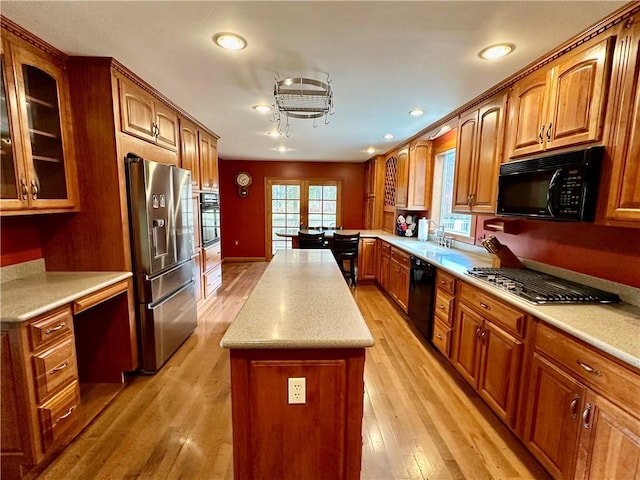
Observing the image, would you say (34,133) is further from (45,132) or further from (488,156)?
(488,156)

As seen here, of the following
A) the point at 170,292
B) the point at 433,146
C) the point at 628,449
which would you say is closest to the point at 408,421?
the point at 628,449

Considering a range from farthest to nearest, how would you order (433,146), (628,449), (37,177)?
(433,146)
(37,177)
(628,449)

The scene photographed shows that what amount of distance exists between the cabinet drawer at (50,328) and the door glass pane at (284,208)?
17.6 ft

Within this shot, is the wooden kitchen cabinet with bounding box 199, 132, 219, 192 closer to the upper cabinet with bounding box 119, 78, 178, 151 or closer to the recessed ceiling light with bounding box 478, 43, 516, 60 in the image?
the upper cabinet with bounding box 119, 78, 178, 151

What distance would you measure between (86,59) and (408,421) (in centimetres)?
330

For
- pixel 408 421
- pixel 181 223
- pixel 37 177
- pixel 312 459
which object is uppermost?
pixel 37 177

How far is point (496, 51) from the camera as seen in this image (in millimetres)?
1861

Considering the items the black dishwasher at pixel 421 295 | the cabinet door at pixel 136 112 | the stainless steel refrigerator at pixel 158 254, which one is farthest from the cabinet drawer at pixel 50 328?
the black dishwasher at pixel 421 295

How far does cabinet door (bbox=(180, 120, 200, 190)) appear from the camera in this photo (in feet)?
10.8

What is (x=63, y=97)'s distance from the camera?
2.06 m

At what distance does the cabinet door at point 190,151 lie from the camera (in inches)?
129

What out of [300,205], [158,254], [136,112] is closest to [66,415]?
[158,254]

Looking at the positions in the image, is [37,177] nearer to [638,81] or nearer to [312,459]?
[312,459]

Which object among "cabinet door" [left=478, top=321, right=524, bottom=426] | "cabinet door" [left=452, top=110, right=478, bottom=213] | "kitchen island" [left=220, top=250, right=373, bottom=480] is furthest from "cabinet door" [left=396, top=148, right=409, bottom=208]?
"kitchen island" [left=220, top=250, right=373, bottom=480]
